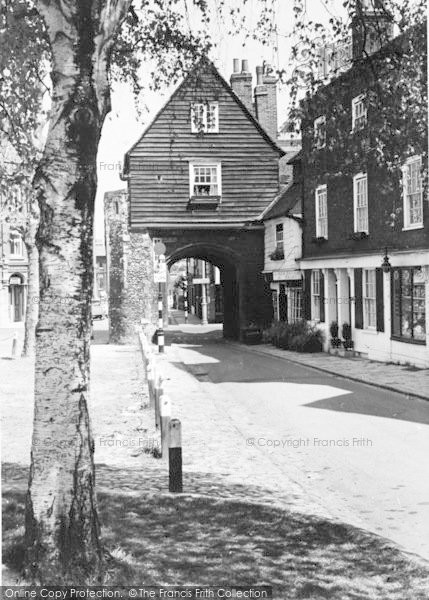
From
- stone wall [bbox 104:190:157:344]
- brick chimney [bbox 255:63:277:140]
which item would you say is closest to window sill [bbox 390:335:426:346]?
stone wall [bbox 104:190:157:344]

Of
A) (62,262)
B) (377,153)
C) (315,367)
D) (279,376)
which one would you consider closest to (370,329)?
(315,367)

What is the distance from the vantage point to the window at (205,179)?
34500 millimetres

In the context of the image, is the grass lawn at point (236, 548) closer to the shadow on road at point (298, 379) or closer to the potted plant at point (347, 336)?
the shadow on road at point (298, 379)

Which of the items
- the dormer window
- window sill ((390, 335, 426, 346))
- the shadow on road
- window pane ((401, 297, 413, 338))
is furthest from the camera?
the dormer window

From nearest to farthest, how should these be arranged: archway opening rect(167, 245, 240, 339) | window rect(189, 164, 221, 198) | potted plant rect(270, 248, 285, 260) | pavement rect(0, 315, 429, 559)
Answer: pavement rect(0, 315, 429, 559), potted plant rect(270, 248, 285, 260), window rect(189, 164, 221, 198), archway opening rect(167, 245, 240, 339)

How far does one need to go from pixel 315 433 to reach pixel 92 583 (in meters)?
7.28

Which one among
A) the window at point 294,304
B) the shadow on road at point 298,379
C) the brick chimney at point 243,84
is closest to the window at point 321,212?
the window at point 294,304

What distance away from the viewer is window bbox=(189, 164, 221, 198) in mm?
34500

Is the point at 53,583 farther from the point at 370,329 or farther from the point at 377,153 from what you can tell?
the point at 370,329

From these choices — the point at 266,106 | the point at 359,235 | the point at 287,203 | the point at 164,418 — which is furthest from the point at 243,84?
the point at 164,418

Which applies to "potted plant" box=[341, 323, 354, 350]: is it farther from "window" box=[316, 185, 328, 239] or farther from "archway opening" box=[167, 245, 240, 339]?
"archway opening" box=[167, 245, 240, 339]

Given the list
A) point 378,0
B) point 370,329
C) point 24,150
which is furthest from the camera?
point 370,329

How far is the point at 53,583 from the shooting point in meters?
4.84

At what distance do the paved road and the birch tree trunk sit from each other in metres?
3.22
